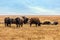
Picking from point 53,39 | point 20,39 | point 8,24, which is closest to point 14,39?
point 20,39

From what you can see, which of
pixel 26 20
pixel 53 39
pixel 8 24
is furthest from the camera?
pixel 26 20

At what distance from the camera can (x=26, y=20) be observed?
50.4m

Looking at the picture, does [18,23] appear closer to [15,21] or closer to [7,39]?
[15,21]

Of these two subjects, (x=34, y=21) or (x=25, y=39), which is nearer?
(x=25, y=39)

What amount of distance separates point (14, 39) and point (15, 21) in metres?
18.8

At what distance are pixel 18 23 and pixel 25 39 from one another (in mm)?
18201

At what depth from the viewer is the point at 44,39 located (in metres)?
22.2

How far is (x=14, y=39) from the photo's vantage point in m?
22.4

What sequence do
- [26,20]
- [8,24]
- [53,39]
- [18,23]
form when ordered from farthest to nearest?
[26,20] → [8,24] → [18,23] → [53,39]

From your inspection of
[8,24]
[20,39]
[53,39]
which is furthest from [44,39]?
[8,24]

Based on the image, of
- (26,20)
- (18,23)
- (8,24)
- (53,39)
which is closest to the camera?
(53,39)

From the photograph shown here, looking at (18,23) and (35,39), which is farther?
(18,23)

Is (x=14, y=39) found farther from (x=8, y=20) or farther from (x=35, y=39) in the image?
(x=8, y=20)

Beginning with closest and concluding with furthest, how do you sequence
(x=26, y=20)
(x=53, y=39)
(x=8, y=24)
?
(x=53, y=39) → (x=8, y=24) → (x=26, y=20)
